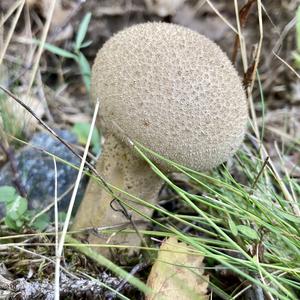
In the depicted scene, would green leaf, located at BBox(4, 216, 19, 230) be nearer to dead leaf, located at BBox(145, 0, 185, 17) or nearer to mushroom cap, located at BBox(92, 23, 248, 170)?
mushroom cap, located at BBox(92, 23, 248, 170)

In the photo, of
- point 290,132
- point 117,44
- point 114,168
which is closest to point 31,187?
point 114,168

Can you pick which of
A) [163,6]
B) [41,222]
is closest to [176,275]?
[41,222]

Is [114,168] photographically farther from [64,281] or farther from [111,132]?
[64,281]

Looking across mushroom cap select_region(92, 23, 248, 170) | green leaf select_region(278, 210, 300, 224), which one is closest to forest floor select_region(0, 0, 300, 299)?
green leaf select_region(278, 210, 300, 224)

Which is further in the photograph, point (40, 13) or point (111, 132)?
point (40, 13)

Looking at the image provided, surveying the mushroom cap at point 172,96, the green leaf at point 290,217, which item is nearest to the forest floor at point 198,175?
the green leaf at point 290,217

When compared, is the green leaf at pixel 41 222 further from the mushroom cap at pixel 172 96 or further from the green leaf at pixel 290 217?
the green leaf at pixel 290 217
